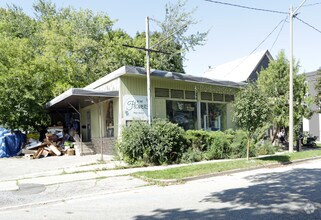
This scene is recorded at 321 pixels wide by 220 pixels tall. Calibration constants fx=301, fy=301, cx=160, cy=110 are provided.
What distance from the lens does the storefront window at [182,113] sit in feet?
55.9

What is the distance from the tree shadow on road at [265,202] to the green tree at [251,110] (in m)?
4.40

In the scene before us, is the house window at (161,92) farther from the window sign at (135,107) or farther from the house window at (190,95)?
the house window at (190,95)

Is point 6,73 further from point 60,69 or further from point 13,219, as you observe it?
point 13,219

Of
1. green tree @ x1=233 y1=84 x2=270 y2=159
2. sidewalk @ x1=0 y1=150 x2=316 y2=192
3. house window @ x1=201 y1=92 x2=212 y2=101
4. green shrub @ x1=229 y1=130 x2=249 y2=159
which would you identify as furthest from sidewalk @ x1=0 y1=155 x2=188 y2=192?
house window @ x1=201 y1=92 x2=212 y2=101

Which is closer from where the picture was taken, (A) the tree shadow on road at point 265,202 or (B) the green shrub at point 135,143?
(A) the tree shadow on road at point 265,202

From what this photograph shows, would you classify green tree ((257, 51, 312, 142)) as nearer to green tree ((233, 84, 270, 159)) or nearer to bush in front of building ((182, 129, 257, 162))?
bush in front of building ((182, 129, 257, 162))

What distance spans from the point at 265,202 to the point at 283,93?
589 inches

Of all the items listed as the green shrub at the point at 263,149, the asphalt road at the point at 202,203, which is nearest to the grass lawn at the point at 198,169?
the asphalt road at the point at 202,203

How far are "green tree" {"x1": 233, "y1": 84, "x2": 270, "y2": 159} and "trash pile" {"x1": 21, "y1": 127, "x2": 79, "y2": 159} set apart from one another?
10325mm

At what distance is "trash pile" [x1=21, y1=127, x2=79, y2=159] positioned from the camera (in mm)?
17750

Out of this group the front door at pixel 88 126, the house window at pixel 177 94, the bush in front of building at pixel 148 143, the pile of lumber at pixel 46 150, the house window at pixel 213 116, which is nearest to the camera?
the bush in front of building at pixel 148 143

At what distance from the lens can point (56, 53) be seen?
99.7 feet

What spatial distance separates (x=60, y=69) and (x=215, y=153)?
16969mm

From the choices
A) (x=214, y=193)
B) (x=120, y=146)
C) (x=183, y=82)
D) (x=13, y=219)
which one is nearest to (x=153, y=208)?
(x=214, y=193)
